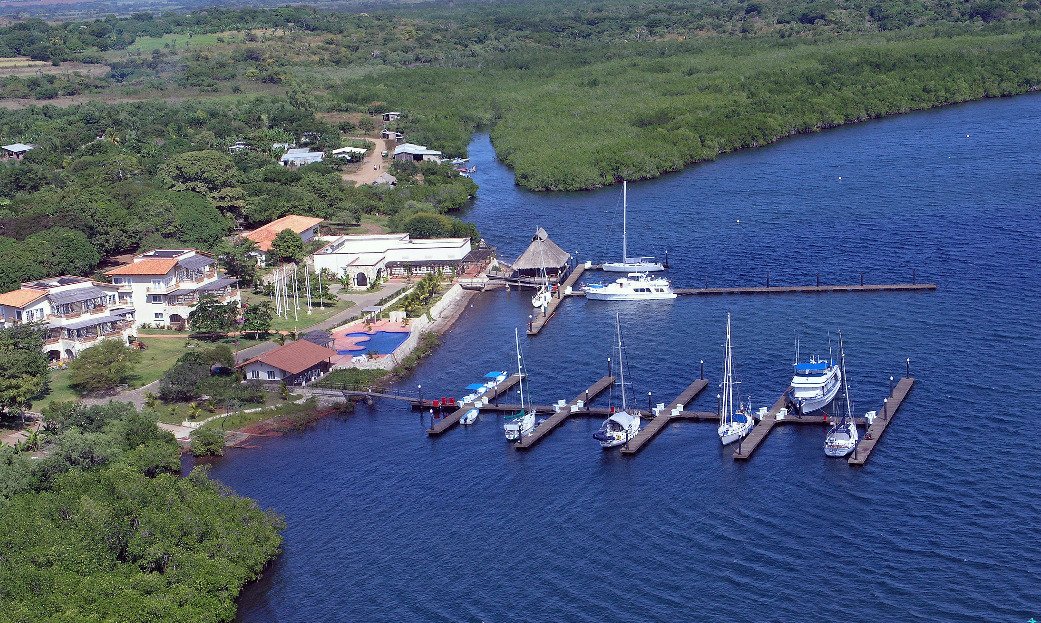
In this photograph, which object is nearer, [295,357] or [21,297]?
[295,357]

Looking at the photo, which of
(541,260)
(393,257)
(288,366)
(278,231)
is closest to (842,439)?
(288,366)

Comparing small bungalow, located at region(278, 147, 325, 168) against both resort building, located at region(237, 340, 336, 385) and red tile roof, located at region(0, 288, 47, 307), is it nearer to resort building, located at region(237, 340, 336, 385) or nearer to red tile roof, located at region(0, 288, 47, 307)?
red tile roof, located at region(0, 288, 47, 307)

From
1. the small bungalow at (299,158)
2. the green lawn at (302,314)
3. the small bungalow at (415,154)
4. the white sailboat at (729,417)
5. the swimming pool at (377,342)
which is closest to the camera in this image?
the white sailboat at (729,417)

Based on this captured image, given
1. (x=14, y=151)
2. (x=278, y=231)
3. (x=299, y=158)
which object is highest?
(x=14, y=151)

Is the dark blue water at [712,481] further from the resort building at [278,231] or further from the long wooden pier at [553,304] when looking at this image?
the resort building at [278,231]

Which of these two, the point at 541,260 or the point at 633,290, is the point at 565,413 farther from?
the point at 541,260

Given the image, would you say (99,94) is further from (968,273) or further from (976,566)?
(976,566)

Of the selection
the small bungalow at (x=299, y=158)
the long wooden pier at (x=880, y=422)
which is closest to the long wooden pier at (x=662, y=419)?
the long wooden pier at (x=880, y=422)
